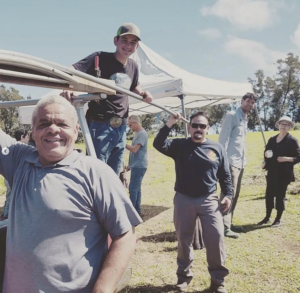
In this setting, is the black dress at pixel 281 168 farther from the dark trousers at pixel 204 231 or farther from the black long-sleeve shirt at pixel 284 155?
the dark trousers at pixel 204 231

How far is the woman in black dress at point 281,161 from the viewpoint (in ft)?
18.5

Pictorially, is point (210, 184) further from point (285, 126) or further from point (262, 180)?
point (262, 180)

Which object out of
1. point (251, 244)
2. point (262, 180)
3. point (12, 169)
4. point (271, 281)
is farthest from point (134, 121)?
point (262, 180)

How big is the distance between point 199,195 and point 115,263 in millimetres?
2131

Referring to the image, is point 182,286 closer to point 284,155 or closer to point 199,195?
point 199,195

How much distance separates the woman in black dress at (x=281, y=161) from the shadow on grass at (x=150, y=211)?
7.74ft

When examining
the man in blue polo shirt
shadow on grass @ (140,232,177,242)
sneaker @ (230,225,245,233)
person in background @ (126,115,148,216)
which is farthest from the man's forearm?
person in background @ (126,115,148,216)

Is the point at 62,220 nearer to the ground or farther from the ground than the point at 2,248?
farther from the ground

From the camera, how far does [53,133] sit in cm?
155

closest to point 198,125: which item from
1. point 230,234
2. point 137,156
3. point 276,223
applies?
point 230,234

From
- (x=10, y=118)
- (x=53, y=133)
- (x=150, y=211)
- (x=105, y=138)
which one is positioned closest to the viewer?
(x=53, y=133)

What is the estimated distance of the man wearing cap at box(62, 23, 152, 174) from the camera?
268 centimetres

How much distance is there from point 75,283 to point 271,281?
312 cm

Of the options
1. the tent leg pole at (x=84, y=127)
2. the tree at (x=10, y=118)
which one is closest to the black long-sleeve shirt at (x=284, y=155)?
the tent leg pole at (x=84, y=127)
